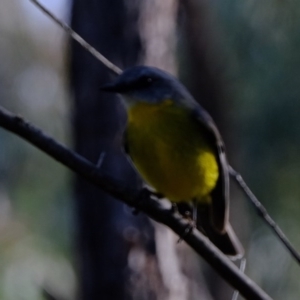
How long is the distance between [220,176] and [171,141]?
290 mm

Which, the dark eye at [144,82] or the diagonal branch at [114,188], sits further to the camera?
the dark eye at [144,82]

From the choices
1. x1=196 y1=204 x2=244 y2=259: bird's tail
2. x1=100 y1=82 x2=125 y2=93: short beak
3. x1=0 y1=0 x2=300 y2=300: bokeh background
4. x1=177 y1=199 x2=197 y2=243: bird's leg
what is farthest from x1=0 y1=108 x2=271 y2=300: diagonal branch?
x1=0 y1=0 x2=300 y2=300: bokeh background

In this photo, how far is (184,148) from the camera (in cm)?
293

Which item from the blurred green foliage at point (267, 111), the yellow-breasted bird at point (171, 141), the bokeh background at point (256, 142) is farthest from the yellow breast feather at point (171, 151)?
the blurred green foliage at point (267, 111)

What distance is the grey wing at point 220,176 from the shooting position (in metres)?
3.06

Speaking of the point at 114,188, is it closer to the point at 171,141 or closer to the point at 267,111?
the point at 171,141

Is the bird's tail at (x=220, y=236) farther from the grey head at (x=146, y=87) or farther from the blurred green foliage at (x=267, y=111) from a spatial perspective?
the blurred green foliage at (x=267, y=111)

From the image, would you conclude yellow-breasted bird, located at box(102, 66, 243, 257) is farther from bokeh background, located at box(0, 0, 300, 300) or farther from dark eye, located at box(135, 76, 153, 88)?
bokeh background, located at box(0, 0, 300, 300)

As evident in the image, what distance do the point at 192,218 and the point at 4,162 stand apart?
5.69 m

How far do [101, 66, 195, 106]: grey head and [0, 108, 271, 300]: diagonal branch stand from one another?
1.91ft

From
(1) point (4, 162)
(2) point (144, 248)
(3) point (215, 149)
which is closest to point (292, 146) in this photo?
(2) point (144, 248)

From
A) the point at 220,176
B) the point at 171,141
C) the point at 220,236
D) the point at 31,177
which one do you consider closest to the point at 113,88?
the point at 171,141

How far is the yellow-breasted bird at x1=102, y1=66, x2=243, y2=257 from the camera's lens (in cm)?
288

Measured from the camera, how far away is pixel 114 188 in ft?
7.62
